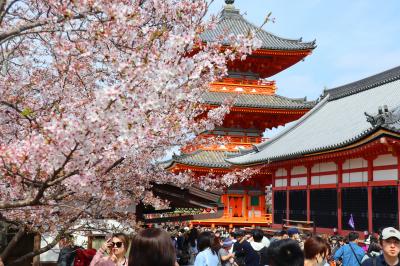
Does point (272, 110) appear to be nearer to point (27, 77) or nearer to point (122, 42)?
point (27, 77)

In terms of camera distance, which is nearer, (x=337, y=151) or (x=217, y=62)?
(x=217, y=62)

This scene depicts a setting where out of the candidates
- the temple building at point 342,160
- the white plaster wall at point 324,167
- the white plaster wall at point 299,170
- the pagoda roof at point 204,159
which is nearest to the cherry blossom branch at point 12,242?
the temple building at point 342,160

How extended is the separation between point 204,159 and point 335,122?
7245 mm

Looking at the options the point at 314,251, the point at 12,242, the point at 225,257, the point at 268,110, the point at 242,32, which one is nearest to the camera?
the point at 314,251

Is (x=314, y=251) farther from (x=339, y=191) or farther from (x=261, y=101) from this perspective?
(x=261, y=101)

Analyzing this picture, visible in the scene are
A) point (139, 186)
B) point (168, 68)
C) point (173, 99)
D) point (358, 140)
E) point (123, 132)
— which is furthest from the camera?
point (358, 140)

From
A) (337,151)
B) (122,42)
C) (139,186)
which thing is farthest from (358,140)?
(122,42)

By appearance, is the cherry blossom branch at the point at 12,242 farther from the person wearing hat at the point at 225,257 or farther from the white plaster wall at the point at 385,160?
the white plaster wall at the point at 385,160

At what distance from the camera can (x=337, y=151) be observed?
659 inches

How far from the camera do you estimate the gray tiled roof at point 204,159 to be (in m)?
25.5

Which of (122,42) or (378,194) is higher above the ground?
(122,42)

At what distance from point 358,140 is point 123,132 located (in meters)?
12.3

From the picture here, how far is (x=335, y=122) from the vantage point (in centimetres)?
2223

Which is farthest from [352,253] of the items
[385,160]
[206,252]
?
[385,160]
